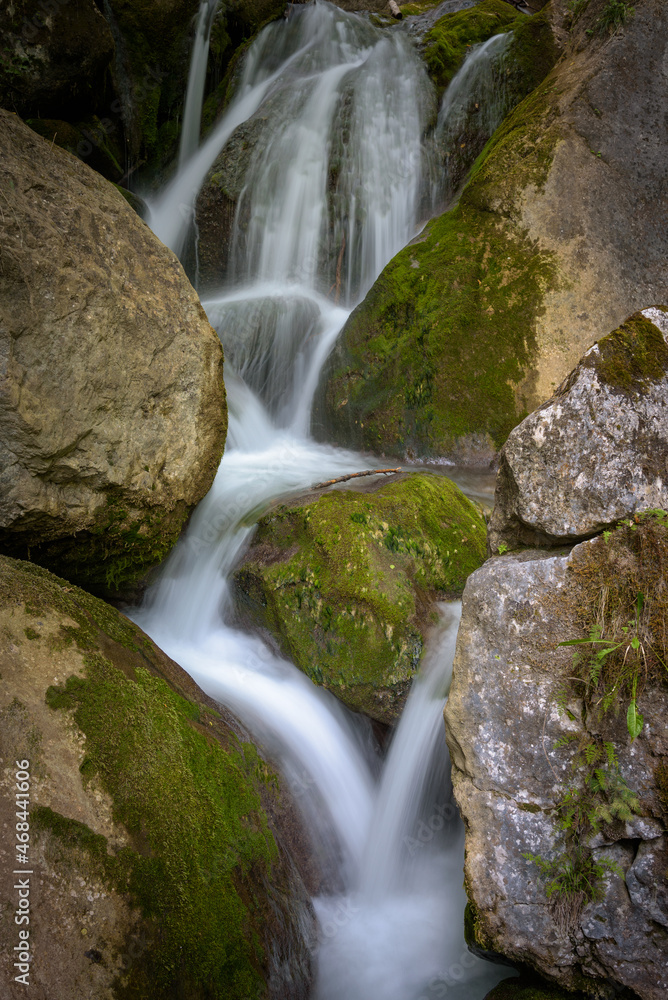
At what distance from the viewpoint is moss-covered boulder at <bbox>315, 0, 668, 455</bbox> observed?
Result: 19.1 feet

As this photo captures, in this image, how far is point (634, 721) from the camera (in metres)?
2.44

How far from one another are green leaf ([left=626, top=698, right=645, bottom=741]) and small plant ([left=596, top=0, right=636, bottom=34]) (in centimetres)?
661

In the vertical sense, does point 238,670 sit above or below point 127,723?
below

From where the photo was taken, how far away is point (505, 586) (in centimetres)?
284

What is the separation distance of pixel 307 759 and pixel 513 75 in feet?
28.2

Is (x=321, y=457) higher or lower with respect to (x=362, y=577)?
higher

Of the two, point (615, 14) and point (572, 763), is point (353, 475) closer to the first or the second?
point (572, 763)

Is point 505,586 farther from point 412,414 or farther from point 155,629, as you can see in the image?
point 412,414

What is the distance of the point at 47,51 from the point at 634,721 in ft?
20.7

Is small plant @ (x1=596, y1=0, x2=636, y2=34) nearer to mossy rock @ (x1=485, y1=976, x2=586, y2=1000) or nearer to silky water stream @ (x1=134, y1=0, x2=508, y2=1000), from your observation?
silky water stream @ (x1=134, y1=0, x2=508, y2=1000)

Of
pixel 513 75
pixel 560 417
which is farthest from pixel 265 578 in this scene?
pixel 513 75

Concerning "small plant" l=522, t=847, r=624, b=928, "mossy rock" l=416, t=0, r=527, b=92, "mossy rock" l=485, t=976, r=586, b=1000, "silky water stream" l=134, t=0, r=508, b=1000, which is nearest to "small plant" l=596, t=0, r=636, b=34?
"silky water stream" l=134, t=0, r=508, b=1000

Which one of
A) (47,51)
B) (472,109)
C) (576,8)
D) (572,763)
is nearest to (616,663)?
(572,763)

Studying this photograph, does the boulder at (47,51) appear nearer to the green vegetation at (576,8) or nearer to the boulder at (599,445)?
the boulder at (599,445)
